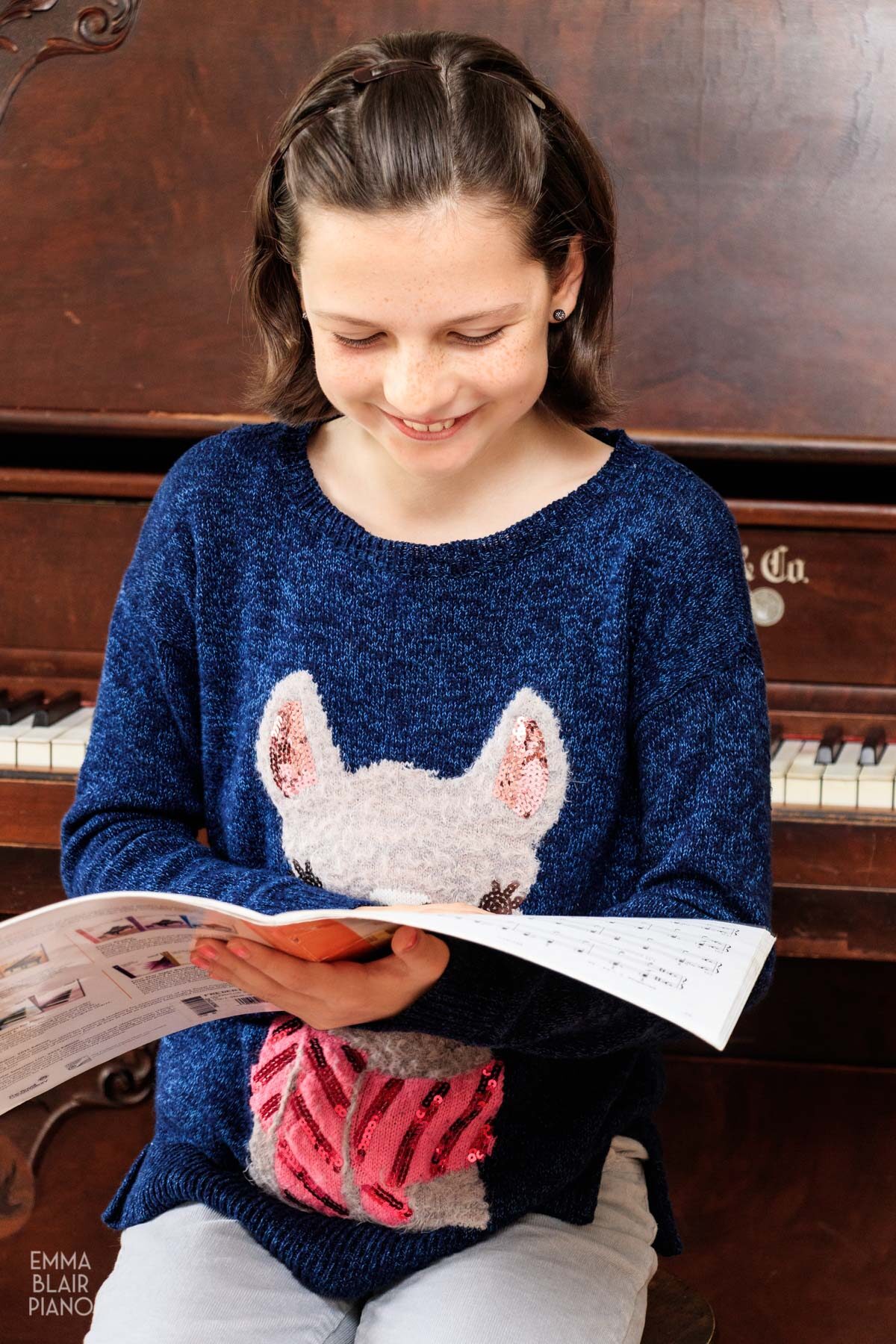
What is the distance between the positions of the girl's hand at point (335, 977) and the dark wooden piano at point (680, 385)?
0.62 meters

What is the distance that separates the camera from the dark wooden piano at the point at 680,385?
162 cm

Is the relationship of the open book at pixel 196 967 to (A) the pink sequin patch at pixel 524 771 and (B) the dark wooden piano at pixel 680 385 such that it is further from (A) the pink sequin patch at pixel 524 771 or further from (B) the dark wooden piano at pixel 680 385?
(B) the dark wooden piano at pixel 680 385

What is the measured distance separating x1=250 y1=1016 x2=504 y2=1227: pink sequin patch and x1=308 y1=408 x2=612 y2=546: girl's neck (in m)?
0.40

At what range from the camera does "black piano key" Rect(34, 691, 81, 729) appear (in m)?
1.60

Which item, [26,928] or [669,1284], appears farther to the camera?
[669,1284]

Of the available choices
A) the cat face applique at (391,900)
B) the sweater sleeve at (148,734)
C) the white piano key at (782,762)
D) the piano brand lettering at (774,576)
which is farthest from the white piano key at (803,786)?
the sweater sleeve at (148,734)

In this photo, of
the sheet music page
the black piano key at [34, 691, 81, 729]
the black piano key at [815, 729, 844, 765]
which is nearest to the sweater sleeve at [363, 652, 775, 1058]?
the sheet music page

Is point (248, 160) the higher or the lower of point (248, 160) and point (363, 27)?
the lower

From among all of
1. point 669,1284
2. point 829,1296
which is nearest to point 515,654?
point 669,1284

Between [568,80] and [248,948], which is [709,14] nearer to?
[568,80]

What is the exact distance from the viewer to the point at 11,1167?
1840mm

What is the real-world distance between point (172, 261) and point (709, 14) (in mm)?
655

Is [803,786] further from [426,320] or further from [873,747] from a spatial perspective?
[426,320]

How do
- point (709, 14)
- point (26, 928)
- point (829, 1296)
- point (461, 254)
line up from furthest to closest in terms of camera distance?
point (829, 1296) < point (709, 14) < point (461, 254) < point (26, 928)
